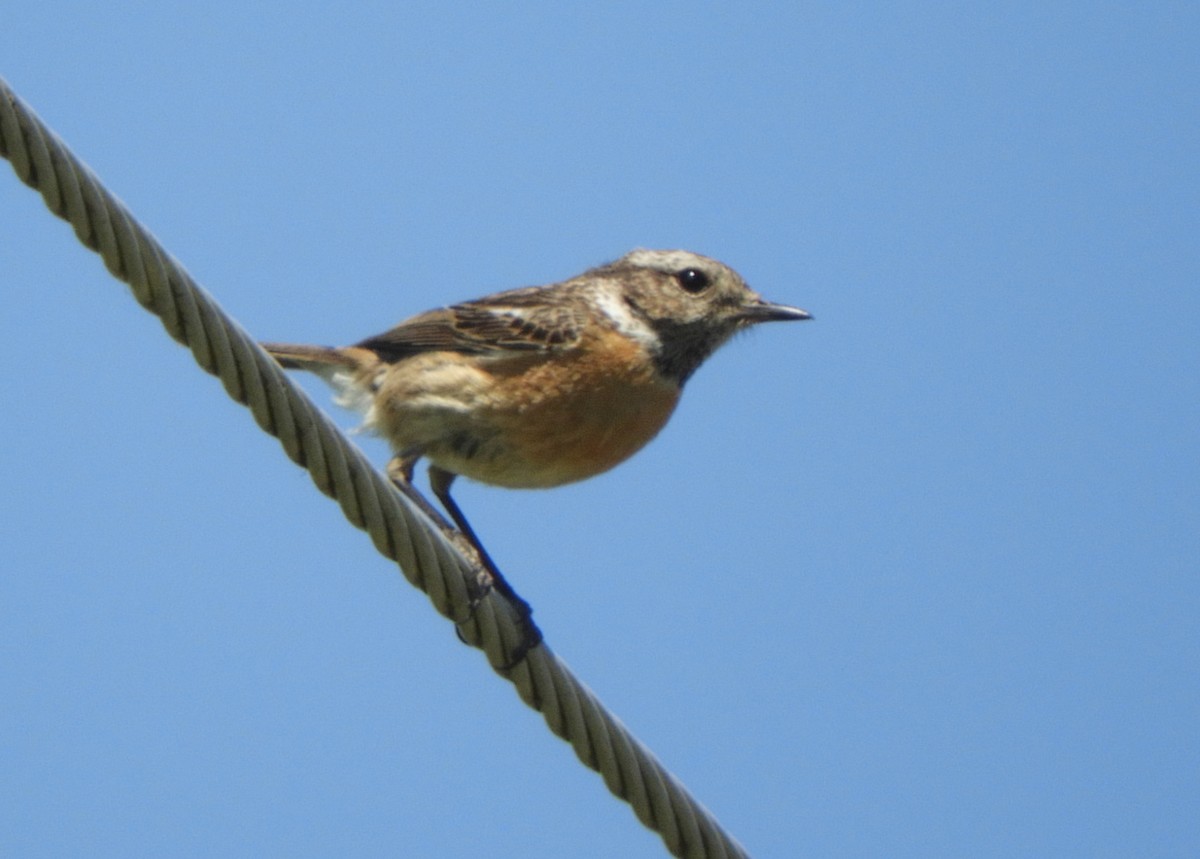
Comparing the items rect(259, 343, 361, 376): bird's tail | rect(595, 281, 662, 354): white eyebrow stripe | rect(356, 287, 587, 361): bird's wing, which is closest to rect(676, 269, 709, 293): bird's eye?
rect(595, 281, 662, 354): white eyebrow stripe

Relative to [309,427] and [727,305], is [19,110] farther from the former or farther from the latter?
[727,305]

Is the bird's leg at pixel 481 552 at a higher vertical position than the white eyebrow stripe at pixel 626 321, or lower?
lower

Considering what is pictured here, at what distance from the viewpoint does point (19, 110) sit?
403cm

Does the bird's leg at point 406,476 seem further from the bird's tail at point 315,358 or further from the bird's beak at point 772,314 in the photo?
the bird's beak at point 772,314

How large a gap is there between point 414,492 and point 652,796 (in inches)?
115

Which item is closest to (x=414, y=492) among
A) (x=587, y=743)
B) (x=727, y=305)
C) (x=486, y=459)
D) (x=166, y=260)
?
(x=486, y=459)

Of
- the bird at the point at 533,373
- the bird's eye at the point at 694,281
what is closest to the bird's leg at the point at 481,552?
the bird at the point at 533,373

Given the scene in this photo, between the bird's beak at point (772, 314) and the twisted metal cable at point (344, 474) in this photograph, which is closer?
the twisted metal cable at point (344, 474)

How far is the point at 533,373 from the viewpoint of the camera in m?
7.24

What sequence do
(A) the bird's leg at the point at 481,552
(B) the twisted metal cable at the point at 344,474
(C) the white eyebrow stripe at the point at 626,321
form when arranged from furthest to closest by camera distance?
(C) the white eyebrow stripe at the point at 626,321, (A) the bird's leg at the point at 481,552, (B) the twisted metal cable at the point at 344,474

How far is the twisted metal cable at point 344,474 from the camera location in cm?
408

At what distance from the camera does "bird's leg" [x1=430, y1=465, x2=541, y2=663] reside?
6.13 meters

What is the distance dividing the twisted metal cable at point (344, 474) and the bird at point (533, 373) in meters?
1.49

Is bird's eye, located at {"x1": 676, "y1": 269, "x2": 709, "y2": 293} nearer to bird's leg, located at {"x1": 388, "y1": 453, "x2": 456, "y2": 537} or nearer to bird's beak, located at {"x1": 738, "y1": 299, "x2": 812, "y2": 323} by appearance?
bird's beak, located at {"x1": 738, "y1": 299, "x2": 812, "y2": 323}
